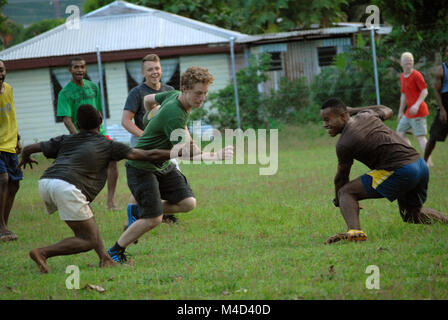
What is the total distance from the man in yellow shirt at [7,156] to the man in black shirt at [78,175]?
2497 mm

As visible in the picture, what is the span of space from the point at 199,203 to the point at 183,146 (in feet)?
13.6

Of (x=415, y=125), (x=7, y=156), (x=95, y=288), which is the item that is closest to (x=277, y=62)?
(x=415, y=125)

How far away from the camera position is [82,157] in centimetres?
553

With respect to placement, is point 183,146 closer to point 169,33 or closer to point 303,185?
point 303,185

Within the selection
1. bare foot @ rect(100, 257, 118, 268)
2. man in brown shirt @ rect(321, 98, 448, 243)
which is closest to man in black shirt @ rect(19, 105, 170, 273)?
bare foot @ rect(100, 257, 118, 268)

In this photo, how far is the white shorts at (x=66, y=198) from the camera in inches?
213

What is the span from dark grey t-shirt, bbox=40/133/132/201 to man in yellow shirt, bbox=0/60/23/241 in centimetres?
266

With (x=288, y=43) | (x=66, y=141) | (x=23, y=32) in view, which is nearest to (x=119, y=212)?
(x=66, y=141)

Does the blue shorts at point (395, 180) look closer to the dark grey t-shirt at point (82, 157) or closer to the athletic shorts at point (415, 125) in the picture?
the dark grey t-shirt at point (82, 157)

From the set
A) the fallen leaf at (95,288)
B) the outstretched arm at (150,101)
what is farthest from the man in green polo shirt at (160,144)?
the fallen leaf at (95,288)

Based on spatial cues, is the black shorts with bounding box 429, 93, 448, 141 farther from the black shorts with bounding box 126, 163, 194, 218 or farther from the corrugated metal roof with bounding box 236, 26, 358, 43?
the corrugated metal roof with bounding box 236, 26, 358, 43

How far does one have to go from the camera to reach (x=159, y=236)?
7.35 meters

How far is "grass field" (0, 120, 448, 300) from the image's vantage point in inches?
184

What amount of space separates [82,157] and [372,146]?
9.48ft
